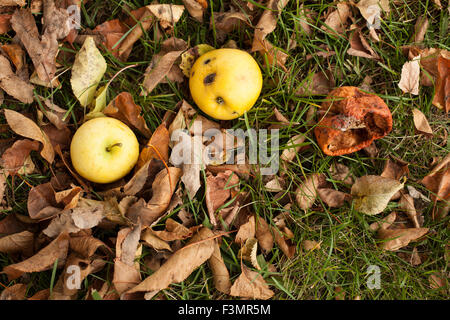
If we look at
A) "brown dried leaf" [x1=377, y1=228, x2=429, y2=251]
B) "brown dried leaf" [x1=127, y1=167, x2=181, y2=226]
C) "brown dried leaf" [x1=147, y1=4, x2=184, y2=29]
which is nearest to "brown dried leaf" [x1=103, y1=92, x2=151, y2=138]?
"brown dried leaf" [x1=127, y1=167, x2=181, y2=226]

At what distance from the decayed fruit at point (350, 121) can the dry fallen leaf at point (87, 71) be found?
5.33ft

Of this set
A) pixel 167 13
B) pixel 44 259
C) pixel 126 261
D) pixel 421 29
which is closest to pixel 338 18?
pixel 421 29

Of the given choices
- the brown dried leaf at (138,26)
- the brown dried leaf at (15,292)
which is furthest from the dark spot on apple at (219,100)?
the brown dried leaf at (15,292)

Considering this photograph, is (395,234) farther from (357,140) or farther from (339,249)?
(357,140)

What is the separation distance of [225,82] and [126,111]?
732 mm

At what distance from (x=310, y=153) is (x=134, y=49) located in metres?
1.56

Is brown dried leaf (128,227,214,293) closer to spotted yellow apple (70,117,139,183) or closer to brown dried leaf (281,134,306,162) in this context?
spotted yellow apple (70,117,139,183)

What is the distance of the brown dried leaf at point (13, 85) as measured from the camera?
9.07 feet

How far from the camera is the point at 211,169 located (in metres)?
2.84

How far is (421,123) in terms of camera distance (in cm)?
297

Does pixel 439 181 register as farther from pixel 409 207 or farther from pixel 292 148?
pixel 292 148

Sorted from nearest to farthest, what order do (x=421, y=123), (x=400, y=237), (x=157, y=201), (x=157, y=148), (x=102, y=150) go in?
(x=102, y=150)
(x=157, y=201)
(x=157, y=148)
(x=400, y=237)
(x=421, y=123)

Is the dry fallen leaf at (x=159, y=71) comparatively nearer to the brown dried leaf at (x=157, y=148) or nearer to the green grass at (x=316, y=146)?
the green grass at (x=316, y=146)
